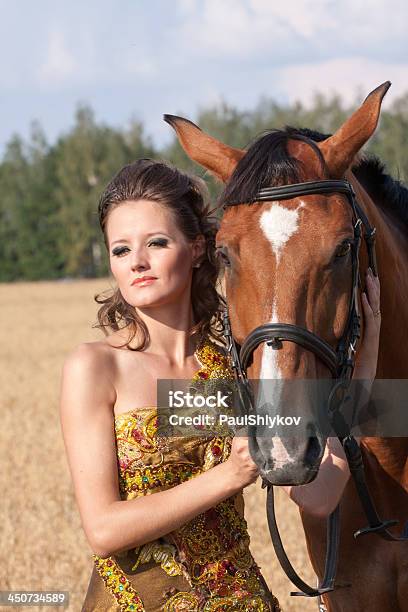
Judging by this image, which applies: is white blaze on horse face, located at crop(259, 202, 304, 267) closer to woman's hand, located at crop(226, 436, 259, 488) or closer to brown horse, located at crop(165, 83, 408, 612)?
brown horse, located at crop(165, 83, 408, 612)

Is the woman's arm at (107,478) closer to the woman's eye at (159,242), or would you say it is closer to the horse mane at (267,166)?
the woman's eye at (159,242)

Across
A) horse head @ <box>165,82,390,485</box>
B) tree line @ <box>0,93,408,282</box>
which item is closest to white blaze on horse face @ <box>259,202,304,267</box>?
horse head @ <box>165,82,390,485</box>

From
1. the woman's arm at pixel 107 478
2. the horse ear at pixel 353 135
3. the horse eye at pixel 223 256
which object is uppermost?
the horse ear at pixel 353 135

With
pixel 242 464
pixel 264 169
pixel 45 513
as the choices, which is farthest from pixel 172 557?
pixel 45 513

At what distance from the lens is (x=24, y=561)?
21.6 feet

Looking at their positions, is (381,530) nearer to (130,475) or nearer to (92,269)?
(130,475)

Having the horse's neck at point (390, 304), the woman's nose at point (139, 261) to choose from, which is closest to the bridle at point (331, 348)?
the horse's neck at point (390, 304)

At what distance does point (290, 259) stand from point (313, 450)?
579 millimetres

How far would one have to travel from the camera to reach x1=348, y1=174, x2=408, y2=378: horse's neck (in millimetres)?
3500

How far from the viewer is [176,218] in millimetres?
3373

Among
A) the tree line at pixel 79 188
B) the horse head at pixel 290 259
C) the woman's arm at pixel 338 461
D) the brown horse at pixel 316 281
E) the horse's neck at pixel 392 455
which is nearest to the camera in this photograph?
the horse head at pixel 290 259

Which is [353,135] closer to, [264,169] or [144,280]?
[264,169]

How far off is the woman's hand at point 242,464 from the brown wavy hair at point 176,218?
704mm

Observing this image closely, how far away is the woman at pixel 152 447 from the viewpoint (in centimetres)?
296
